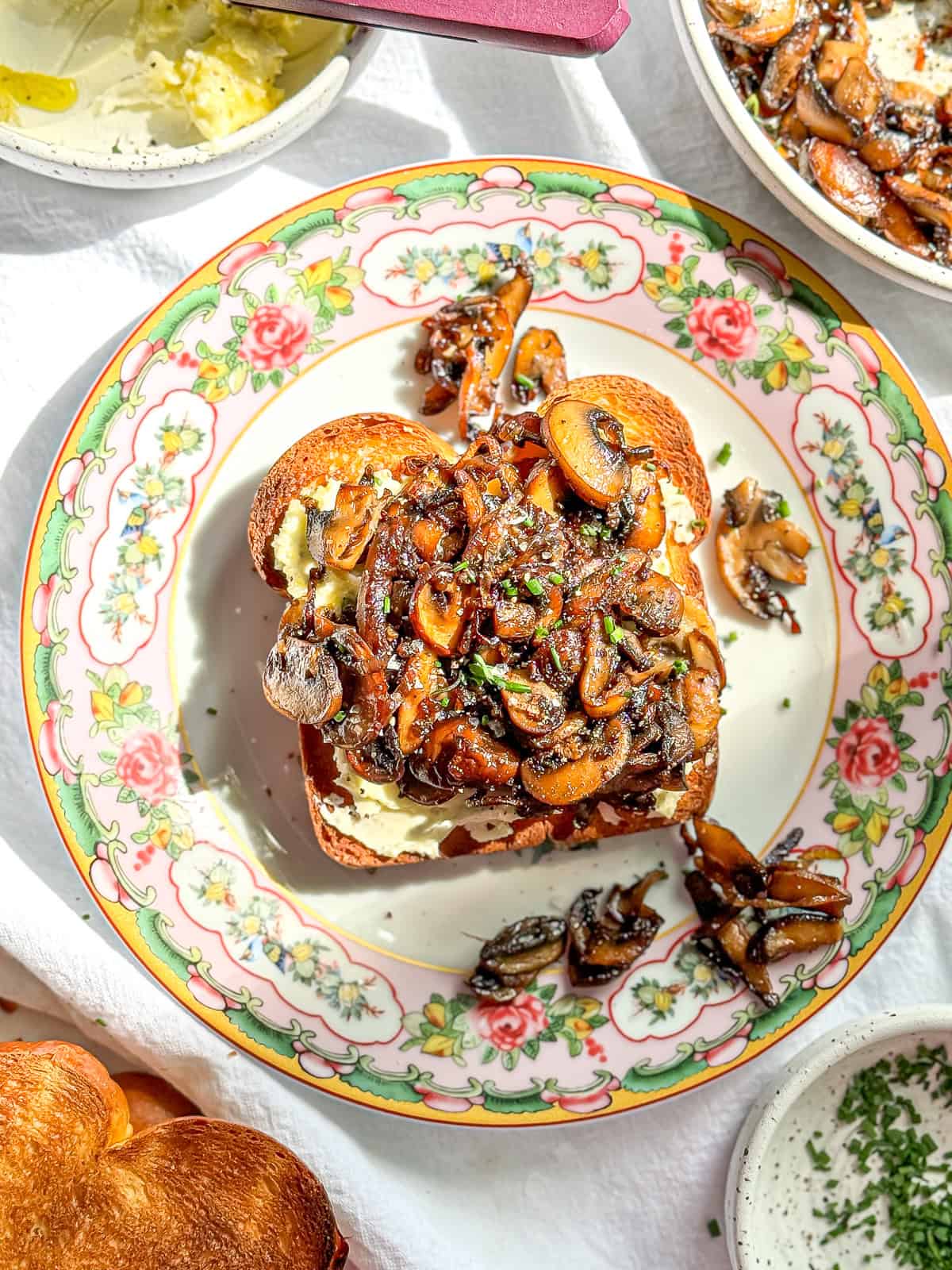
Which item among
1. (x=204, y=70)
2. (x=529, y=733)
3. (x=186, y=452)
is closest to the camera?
(x=529, y=733)

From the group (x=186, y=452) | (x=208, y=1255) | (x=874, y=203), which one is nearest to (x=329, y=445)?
(x=186, y=452)

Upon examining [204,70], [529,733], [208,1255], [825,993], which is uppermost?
[204,70]

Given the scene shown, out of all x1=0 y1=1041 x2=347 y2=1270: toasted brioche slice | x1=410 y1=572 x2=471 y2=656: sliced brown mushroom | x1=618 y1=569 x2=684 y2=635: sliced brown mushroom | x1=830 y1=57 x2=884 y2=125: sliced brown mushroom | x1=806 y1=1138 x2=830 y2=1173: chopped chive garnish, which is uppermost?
x1=830 y1=57 x2=884 y2=125: sliced brown mushroom

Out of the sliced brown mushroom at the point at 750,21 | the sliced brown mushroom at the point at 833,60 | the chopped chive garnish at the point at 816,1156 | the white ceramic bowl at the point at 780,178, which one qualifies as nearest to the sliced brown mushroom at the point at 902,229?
the white ceramic bowl at the point at 780,178

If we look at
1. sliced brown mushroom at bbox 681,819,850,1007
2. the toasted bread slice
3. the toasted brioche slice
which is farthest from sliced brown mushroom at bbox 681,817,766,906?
the toasted bread slice

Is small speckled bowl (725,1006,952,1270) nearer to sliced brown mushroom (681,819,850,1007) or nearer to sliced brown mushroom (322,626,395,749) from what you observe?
sliced brown mushroom (681,819,850,1007)

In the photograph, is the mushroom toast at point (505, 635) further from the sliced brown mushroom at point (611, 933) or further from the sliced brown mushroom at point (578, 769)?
the sliced brown mushroom at point (611, 933)

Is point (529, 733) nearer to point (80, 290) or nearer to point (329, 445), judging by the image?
point (329, 445)
